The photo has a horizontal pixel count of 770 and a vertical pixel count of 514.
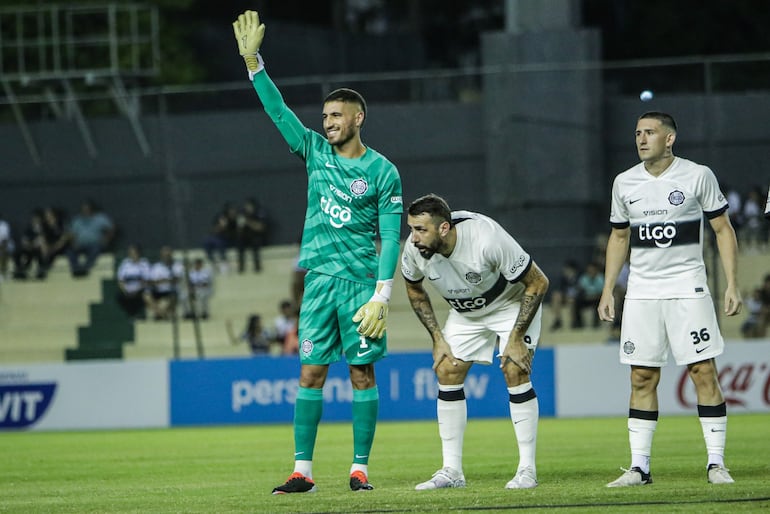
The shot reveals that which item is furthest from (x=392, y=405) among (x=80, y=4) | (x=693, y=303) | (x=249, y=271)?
(x=80, y=4)

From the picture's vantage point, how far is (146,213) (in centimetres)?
2406

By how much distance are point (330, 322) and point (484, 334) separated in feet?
3.35

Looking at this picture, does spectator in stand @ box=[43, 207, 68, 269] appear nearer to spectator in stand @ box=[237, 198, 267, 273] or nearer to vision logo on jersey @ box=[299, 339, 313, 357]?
spectator in stand @ box=[237, 198, 267, 273]

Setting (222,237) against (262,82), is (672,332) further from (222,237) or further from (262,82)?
(222,237)

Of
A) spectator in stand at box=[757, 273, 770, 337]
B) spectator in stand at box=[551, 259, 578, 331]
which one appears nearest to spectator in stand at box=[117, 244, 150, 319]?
spectator in stand at box=[551, 259, 578, 331]

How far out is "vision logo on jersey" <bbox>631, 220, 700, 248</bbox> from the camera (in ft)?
29.1

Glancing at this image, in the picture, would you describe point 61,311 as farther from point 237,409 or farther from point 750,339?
point 750,339

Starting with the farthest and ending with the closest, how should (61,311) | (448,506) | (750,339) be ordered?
(61,311) < (750,339) < (448,506)

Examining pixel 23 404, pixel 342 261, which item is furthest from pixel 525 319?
pixel 23 404

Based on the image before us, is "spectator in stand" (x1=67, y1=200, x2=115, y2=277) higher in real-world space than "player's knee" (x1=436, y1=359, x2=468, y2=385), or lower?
higher

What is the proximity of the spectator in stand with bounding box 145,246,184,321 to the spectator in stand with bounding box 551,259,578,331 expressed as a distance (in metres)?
5.64

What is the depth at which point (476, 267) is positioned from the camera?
887cm

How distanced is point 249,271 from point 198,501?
44.5 ft

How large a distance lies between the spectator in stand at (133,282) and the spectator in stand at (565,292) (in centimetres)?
620
